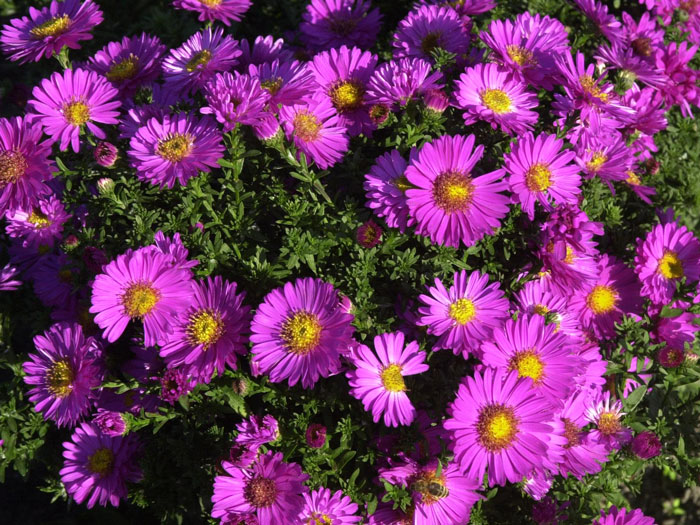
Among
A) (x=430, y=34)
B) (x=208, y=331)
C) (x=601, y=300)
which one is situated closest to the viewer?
(x=208, y=331)

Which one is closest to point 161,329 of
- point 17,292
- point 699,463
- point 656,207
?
point 17,292

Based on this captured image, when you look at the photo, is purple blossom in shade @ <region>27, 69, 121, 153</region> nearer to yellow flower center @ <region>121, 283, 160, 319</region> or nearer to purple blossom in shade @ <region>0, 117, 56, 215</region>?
purple blossom in shade @ <region>0, 117, 56, 215</region>

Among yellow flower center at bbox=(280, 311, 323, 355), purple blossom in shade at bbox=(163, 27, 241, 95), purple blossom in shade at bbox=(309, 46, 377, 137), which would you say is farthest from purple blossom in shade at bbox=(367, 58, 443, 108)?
yellow flower center at bbox=(280, 311, 323, 355)

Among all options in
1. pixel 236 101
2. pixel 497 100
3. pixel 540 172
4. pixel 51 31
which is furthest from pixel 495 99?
pixel 51 31

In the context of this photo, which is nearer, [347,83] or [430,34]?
[347,83]

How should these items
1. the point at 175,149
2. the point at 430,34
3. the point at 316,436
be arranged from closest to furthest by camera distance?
the point at 316,436
the point at 175,149
the point at 430,34

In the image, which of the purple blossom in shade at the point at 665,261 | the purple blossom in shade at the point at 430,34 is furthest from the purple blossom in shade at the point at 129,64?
the purple blossom in shade at the point at 665,261

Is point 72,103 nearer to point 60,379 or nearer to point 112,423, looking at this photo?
point 60,379
